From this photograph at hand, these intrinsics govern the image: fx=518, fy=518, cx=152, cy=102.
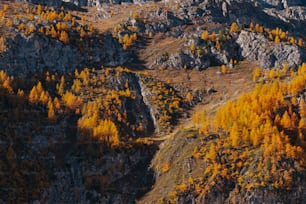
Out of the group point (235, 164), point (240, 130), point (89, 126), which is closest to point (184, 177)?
point (235, 164)

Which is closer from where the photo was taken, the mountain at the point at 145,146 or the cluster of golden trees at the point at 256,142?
the mountain at the point at 145,146

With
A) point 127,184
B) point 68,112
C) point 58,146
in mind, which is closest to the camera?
point 127,184

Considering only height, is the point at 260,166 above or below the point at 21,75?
below

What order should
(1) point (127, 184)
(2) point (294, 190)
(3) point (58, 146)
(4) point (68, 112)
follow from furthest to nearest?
(4) point (68, 112), (3) point (58, 146), (1) point (127, 184), (2) point (294, 190)

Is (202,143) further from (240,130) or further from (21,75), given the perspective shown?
(21,75)

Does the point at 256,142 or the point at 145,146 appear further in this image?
the point at 145,146

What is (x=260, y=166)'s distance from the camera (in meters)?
146

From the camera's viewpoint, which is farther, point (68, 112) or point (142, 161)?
point (68, 112)

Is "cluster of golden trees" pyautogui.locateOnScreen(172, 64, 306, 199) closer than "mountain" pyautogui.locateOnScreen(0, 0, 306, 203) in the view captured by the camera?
A: No

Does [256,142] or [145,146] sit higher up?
[256,142]

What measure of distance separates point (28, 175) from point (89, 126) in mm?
30125

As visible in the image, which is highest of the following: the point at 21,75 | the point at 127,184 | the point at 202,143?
the point at 21,75

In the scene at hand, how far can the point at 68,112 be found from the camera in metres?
179

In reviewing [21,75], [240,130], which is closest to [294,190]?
[240,130]
